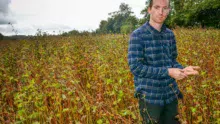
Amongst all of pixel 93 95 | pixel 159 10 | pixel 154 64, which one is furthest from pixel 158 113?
pixel 93 95

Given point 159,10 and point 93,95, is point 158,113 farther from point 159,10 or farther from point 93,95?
point 93,95

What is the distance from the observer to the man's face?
1.80 m

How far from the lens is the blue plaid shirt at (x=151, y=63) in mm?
1753

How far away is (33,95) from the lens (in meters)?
2.96

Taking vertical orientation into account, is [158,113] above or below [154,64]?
below

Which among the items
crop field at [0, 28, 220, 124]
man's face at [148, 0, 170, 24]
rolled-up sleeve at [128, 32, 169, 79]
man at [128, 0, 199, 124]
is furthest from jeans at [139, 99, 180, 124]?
man's face at [148, 0, 170, 24]

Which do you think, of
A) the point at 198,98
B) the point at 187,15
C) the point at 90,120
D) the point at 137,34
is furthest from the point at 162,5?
the point at 187,15

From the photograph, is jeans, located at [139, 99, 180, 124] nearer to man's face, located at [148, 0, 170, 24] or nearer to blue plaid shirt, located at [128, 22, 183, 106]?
blue plaid shirt, located at [128, 22, 183, 106]

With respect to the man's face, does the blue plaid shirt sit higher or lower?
lower

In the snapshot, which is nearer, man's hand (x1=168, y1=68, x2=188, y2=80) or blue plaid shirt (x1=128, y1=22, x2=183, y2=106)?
man's hand (x1=168, y1=68, x2=188, y2=80)

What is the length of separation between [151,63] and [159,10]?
1.56ft

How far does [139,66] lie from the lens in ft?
5.69

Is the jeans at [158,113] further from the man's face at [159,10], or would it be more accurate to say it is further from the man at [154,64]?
the man's face at [159,10]

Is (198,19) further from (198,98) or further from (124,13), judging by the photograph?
(124,13)
